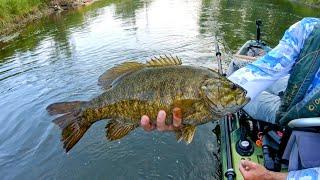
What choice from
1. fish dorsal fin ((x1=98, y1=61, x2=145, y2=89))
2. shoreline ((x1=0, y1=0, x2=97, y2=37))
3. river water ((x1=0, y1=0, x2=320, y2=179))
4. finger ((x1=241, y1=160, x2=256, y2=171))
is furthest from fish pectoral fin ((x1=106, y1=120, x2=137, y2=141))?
shoreline ((x1=0, y1=0, x2=97, y2=37))

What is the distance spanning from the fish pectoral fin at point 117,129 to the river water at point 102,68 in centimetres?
450

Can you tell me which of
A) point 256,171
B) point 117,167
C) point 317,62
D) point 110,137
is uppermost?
point 317,62

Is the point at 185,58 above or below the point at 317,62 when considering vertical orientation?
below

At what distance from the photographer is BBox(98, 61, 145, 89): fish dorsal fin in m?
3.42

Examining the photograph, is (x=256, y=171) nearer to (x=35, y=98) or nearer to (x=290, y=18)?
(x=35, y=98)

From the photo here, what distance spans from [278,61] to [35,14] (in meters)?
30.2

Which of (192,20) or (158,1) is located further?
(158,1)

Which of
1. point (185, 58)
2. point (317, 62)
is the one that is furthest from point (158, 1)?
point (317, 62)

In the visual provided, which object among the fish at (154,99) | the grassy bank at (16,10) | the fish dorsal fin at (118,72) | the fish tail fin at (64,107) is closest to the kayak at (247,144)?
→ the fish at (154,99)

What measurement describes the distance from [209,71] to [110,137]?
1.14 m

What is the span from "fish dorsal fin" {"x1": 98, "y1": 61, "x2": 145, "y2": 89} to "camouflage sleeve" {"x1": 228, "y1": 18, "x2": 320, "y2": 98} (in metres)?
1.13

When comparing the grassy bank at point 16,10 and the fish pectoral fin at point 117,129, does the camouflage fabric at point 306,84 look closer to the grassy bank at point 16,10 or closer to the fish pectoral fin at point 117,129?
the fish pectoral fin at point 117,129

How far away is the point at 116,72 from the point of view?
352 centimetres

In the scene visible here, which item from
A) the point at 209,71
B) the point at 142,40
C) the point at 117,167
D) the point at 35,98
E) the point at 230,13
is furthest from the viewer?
the point at 230,13
